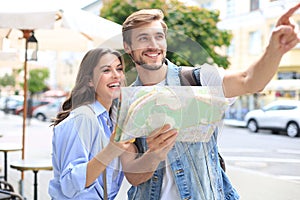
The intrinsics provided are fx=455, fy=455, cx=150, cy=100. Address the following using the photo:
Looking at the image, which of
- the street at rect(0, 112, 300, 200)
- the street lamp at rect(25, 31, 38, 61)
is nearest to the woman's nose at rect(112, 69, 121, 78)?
the street at rect(0, 112, 300, 200)

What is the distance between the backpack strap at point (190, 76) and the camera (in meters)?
1.12

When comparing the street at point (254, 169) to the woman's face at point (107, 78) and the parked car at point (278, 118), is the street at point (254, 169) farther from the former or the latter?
the woman's face at point (107, 78)

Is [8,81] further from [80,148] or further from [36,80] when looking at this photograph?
[80,148]

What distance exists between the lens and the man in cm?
98

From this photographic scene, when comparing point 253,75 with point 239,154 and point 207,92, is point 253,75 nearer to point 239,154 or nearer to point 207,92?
point 207,92

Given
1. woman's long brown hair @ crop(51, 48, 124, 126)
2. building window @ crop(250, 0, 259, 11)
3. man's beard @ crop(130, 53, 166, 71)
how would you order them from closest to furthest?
man's beard @ crop(130, 53, 166, 71)
woman's long brown hair @ crop(51, 48, 124, 126)
building window @ crop(250, 0, 259, 11)

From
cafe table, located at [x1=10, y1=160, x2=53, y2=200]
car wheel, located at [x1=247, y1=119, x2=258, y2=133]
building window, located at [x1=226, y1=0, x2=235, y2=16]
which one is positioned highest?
building window, located at [x1=226, y1=0, x2=235, y2=16]

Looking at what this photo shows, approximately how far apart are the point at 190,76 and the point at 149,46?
142mm

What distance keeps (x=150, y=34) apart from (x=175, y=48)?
7 cm

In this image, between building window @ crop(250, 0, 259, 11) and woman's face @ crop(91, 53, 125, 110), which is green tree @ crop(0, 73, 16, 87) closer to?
building window @ crop(250, 0, 259, 11)

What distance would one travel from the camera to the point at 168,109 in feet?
3.28

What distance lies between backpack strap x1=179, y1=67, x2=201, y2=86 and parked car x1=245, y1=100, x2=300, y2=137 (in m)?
10.1

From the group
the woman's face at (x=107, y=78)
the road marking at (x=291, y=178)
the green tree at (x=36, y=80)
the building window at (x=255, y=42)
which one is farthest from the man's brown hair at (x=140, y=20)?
the green tree at (x=36, y=80)

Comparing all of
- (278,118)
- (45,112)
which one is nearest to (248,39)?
(278,118)
